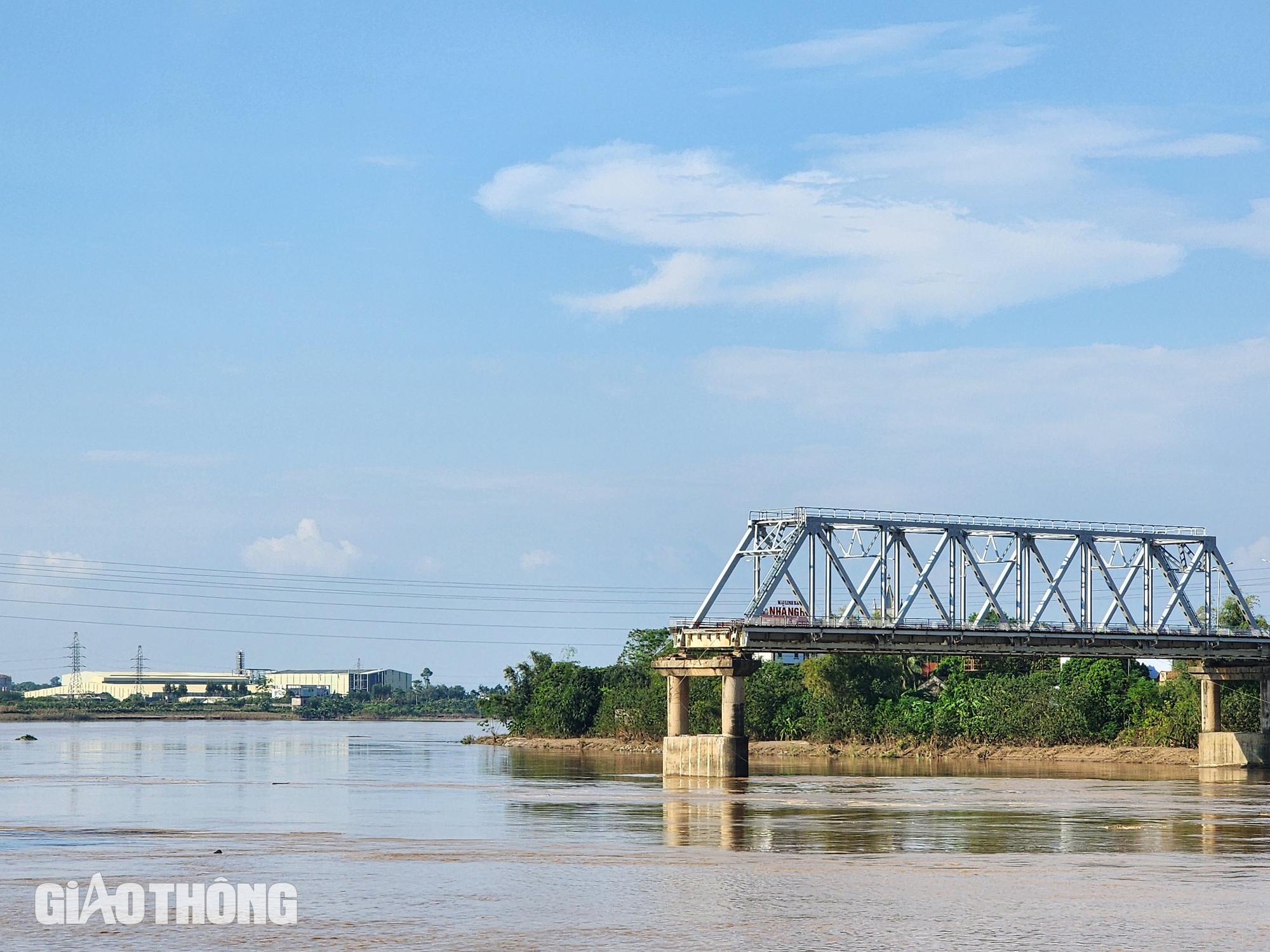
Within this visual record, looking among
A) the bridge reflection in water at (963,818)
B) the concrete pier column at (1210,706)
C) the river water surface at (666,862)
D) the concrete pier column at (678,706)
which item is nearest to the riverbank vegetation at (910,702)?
the concrete pier column at (1210,706)

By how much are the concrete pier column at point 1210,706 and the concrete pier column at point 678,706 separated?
37.0 metres

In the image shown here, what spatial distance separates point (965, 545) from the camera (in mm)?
95000

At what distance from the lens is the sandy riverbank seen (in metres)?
118

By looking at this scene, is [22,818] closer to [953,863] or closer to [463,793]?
[463,793]

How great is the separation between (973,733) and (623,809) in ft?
263

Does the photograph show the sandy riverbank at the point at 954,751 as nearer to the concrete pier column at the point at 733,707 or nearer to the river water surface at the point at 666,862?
the river water surface at the point at 666,862

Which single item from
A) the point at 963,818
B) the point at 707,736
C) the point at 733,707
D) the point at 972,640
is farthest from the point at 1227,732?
the point at 963,818

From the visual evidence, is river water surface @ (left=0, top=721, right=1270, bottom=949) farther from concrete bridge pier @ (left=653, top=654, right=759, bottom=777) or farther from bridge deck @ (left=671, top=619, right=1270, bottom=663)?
bridge deck @ (left=671, top=619, right=1270, bottom=663)

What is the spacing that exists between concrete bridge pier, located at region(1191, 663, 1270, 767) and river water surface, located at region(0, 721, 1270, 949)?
87.2ft

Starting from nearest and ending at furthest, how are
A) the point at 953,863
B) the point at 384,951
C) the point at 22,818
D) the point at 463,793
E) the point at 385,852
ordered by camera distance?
the point at 384,951
the point at 953,863
the point at 385,852
the point at 22,818
the point at 463,793

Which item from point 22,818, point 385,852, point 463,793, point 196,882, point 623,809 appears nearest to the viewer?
point 196,882

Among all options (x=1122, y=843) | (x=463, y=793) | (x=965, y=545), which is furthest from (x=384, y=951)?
(x=965, y=545)

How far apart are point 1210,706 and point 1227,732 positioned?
2113 millimetres

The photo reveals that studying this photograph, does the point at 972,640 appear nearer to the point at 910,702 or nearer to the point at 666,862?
the point at 910,702
